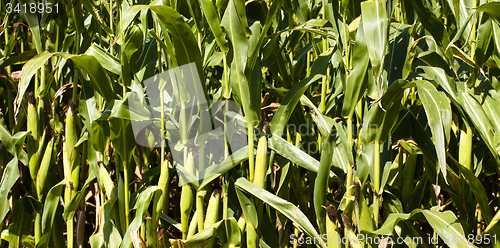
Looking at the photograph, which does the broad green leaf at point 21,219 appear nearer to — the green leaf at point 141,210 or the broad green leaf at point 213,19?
the green leaf at point 141,210

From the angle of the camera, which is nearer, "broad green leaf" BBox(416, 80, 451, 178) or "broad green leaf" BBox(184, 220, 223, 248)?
"broad green leaf" BBox(416, 80, 451, 178)

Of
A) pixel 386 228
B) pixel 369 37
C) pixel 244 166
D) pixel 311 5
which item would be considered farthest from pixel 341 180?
pixel 311 5

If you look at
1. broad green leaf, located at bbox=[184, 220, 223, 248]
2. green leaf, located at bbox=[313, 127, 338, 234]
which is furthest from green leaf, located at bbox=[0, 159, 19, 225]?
green leaf, located at bbox=[313, 127, 338, 234]

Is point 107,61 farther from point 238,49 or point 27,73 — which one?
point 238,49

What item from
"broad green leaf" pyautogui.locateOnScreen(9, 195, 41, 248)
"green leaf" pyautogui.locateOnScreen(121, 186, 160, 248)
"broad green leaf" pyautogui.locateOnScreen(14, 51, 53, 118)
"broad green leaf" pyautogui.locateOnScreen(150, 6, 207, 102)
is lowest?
"broad green leaf" pyautogui.locateOnScreen(9, 195, 41, 248)

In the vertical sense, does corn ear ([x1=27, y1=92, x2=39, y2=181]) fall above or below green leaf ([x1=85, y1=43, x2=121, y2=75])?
below

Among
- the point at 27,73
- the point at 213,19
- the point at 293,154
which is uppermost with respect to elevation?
the point at 213,19

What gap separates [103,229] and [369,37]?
1.00 m

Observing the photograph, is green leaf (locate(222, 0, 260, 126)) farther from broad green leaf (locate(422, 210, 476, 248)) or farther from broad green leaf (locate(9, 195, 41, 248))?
broad green leaf (locate(9, 195, 41, 248))

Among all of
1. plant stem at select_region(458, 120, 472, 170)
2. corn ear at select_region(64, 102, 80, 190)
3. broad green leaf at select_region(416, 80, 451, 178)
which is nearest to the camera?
broad green leaf at select_region(416, 80, 451, 178)

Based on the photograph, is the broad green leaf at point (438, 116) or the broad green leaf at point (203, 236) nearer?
the broad green leaf at point (438, 116)

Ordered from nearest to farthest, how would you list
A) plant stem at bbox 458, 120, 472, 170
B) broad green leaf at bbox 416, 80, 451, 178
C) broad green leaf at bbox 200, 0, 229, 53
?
broad green leaf at bbox 416, 80, 451, 178 < broad green leaf at bbox 200, 0, 229, 53 < plant stem at bbox 458, 120, 472, 170

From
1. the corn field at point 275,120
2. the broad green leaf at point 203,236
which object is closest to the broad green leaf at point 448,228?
the corn field at point 275,120

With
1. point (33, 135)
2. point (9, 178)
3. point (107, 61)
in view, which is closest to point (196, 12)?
point (107, 61)
